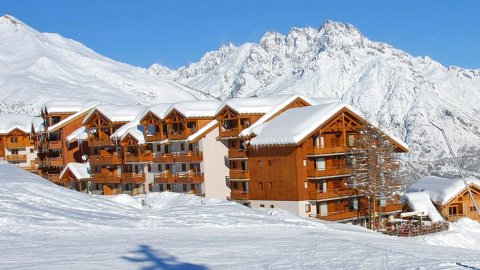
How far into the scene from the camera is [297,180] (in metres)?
50.4

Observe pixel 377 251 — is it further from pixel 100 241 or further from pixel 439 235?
pixel 439 235

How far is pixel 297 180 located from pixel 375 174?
573 centimetres

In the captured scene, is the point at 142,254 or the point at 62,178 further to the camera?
the point at 62,178

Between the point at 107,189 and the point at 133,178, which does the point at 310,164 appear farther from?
the point at 107,189

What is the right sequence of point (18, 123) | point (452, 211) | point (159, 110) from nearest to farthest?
point (452, 211) < point (159, 110) < point (18, 123)

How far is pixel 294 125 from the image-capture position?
51469 millimetres

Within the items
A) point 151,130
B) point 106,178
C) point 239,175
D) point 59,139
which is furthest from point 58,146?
point 239,175

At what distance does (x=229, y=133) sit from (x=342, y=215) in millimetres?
12261

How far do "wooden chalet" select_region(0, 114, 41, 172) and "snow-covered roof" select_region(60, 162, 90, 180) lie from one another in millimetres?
14964

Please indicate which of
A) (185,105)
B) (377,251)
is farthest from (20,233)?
(185,105)

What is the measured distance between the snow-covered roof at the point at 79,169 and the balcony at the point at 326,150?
29146mm

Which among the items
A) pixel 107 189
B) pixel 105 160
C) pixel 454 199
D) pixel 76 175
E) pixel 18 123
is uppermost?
pixel 18 123

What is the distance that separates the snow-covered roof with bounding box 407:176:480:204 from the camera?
56.6 meters

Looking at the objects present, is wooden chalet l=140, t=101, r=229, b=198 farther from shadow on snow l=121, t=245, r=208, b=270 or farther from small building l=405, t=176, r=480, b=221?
shadow on snow l=121, t=245, r=208, b=270
